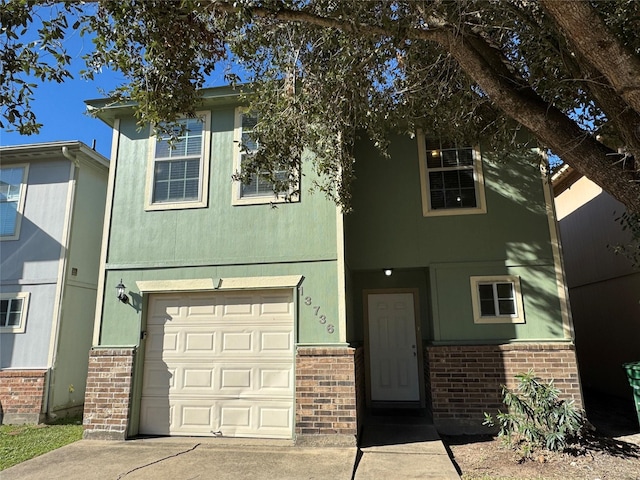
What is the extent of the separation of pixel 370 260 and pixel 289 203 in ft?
5.85

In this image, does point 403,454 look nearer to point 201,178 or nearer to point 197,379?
point 197,379

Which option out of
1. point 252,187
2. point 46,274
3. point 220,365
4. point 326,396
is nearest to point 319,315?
point 326,396

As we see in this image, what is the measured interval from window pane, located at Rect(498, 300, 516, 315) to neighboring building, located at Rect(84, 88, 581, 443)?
0.03 m

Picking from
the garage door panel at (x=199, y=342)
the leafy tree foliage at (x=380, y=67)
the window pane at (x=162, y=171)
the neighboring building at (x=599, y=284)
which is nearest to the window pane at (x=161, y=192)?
the window pane at (x=162, y=171)

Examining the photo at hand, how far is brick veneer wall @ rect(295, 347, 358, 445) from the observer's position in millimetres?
6057

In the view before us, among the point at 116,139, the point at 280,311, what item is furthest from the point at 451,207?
the point at 116,139

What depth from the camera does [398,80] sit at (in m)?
5.94

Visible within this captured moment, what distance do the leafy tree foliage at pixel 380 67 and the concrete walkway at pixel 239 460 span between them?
352 centimetres

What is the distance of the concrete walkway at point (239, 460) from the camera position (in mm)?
5066

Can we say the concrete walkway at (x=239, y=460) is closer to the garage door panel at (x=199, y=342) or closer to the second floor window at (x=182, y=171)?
the garage door panel at (x=199, y=342)

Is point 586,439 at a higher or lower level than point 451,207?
lower

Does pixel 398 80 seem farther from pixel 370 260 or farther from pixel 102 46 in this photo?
pixel 102 46

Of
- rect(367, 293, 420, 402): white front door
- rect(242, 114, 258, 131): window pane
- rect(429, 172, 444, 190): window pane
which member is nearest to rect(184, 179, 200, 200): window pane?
rect(242, 114, 258, 131): window pane

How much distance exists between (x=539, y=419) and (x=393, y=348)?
296 centimetres
